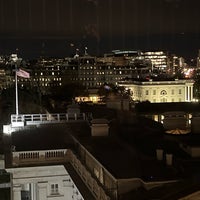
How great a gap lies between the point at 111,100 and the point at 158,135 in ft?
45.4

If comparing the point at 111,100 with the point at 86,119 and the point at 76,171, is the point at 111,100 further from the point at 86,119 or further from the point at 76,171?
the point at 76,171

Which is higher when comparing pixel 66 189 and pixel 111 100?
pixel 111 100

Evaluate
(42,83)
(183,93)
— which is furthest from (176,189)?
(42,83)

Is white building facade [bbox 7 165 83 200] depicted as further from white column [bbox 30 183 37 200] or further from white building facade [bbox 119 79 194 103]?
white building facade [bbox 119 79 194 103]

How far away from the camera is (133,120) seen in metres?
28.3

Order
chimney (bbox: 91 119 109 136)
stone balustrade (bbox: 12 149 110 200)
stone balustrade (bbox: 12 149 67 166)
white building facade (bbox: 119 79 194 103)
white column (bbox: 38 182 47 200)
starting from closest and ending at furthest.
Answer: stone balustrade (bbox: 12 149 110 200)
stone balustrade (bbox: 12 149 67 166)
white column (bbox: 38 182 47 200)
chimney (bbox: 91 119 109 136)
white building facade (bbox: 119 79 194 103)

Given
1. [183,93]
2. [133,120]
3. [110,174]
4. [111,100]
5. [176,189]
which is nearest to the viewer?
[176,189]

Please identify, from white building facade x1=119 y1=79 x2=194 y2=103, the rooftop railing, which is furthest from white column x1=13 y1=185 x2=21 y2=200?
white building facade x1=119 y1=79 x2=194 y2=103

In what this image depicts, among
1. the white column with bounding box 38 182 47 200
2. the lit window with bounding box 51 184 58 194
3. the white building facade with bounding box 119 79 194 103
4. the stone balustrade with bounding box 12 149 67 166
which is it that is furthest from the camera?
the white building facade with bounding box 119 79 194 103

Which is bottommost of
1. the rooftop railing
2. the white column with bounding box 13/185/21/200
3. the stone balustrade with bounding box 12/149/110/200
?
the white column with bounding box 13/185/21/200

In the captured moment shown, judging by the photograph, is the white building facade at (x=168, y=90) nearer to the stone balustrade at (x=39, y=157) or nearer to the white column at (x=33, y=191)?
the white column at (x=33, y=191)

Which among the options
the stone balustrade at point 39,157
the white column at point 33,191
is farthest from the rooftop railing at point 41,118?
the stone balustrade at point 39,157

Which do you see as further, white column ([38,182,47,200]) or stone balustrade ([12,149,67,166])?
white column ([38,182,47,200])

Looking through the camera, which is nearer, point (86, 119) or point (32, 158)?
point (32, 158)
